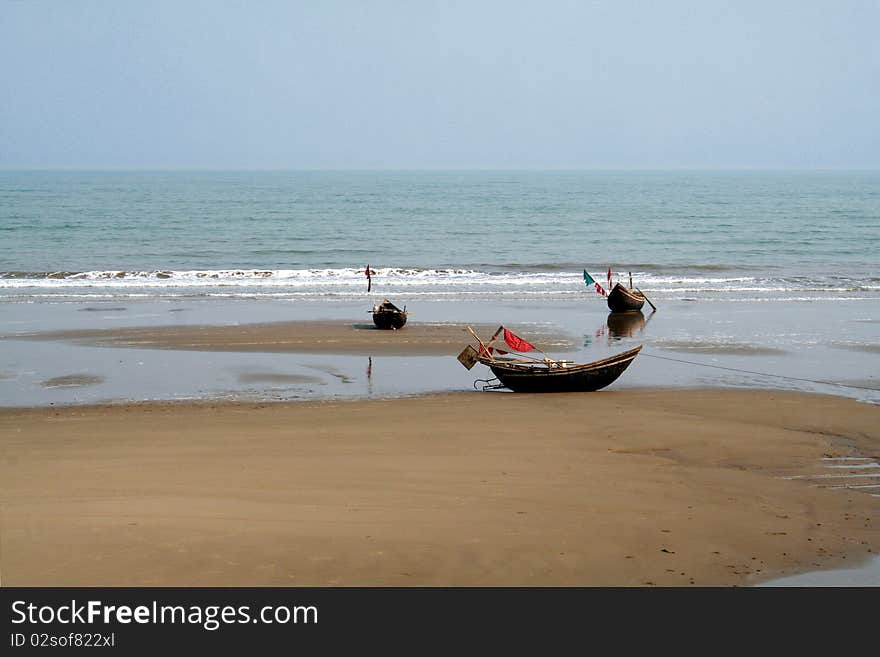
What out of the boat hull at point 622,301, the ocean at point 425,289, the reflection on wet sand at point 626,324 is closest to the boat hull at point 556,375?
the ocean at point 425,289

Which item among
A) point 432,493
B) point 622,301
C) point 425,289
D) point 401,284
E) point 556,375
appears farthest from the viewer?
point 401,284

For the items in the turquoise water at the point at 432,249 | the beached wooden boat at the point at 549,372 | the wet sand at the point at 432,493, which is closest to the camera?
the wet sand at the point at 432,493

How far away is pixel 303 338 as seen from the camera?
2680cm

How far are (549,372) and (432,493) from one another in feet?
26.3

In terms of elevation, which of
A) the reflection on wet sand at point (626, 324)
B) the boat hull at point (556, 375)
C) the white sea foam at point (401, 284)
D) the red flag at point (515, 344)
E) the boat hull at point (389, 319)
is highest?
the red flag at point (515, 344)

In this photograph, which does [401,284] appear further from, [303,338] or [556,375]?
[556,375]

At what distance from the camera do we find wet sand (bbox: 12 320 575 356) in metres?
25.2

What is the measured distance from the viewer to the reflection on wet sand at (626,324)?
93.1ft

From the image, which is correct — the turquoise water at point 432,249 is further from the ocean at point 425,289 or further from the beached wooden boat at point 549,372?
the beached wooden boat at point 549,372

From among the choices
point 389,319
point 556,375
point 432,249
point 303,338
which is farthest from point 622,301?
point 432,249

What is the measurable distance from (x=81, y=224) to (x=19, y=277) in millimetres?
29045

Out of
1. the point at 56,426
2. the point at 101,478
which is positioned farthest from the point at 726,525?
the point at 56,426

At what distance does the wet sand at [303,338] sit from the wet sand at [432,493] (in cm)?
663
